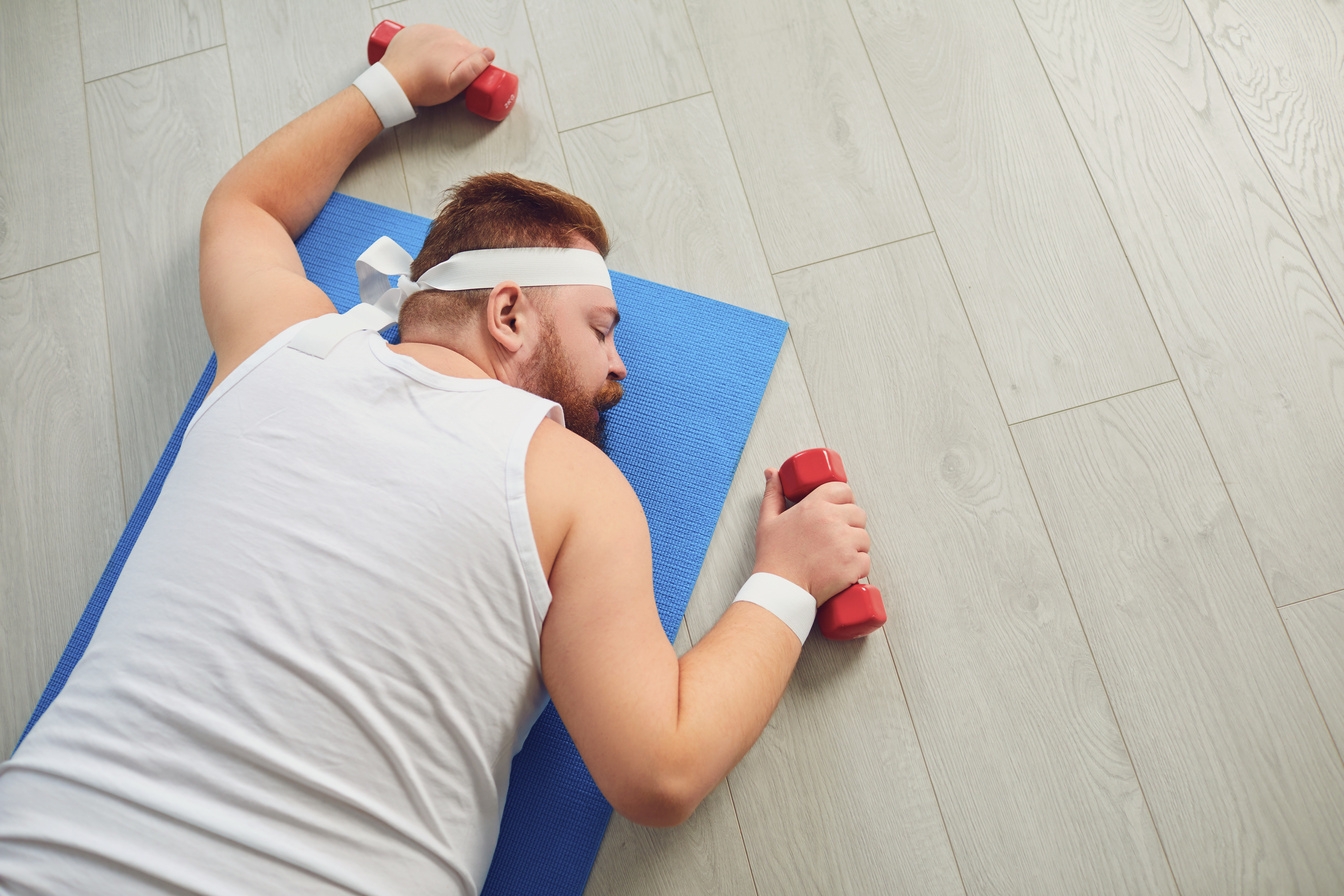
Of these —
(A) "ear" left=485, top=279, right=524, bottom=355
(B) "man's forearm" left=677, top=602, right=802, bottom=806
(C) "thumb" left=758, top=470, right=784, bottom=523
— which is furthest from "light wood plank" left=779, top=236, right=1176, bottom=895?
(A) "ear" left=485, top=279, right=524, bottom=355

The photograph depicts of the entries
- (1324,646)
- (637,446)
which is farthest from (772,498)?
(1324,646)

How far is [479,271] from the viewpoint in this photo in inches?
35.4

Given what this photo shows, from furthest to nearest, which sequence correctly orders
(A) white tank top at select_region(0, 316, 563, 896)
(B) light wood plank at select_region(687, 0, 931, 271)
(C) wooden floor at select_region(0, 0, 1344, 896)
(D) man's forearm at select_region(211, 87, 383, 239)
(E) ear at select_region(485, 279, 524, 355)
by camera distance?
1. (B) light wood plank at select_region(687, 0, 931, 271)
2. (D) man's forearm at select_region(211, 87, 383, 239)
3. (C) wooden floor at select_region(0, 0, 1344, 896)
4. (E) ear at select_region(485, 279, 524, 355)
5. (A) white tank top at select_region(0, 316, 563, 896)

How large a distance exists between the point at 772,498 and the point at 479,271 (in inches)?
18.4

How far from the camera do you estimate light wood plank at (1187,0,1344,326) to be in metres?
1.17

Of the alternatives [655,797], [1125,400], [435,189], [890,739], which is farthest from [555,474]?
[1125,400]

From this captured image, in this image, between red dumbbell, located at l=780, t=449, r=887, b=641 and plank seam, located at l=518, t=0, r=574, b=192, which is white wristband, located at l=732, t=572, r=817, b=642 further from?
plank seam, located at l=518, t=0, r=574, b=192

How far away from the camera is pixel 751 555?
3.50 feet

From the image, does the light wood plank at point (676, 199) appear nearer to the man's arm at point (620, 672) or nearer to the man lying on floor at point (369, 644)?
the man lying on floor at point (369, 644)

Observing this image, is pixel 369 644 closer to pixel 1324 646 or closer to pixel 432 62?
pixel 432 62

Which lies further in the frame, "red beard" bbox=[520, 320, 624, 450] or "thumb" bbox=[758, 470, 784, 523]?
"thumb" bbox=[758, 470, 784, 523]

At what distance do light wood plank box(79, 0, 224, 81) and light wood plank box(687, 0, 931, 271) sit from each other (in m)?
0.83

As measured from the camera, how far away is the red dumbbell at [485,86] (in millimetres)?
1209

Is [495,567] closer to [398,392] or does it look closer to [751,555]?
[398,392]
